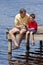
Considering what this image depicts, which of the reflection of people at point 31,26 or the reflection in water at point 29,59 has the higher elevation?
the reflection of people at point 31,26

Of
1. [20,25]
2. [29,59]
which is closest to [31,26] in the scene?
[20,25]

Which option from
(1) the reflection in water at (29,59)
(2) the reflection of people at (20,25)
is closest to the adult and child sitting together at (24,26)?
(2) the reflection of people at (20,25)

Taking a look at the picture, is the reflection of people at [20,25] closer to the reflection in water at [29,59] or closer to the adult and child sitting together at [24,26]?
the adult and child sitting together at [24,26]

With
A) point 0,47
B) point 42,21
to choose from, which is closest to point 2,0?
point 42,21

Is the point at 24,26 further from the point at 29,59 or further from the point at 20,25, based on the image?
the point at 29,59

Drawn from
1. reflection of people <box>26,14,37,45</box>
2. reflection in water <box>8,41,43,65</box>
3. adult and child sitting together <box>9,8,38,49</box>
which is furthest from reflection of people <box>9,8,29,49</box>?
reflection in water <box>8,41,43,65</box>

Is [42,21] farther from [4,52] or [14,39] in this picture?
[14,39]

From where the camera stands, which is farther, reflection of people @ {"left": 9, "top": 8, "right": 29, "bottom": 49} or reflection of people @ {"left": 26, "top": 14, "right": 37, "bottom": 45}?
reflection of people @ {"left": 9, "top": 8, "right": 29, "bottom": 49}

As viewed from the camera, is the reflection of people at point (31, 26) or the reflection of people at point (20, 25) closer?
the reflection of people at point (31, 26)

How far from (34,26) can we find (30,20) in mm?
261

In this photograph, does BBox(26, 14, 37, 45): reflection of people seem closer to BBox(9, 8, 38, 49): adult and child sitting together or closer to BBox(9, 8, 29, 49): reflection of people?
BBox(9, 8, 38, 49): adult and child sitting together

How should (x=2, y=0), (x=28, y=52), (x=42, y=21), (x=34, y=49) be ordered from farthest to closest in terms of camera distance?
(x=2, y=0)
(x=42, y=21)
(x=34, y=49)
(x=28, y=52)

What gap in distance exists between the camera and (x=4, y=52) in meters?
18.8

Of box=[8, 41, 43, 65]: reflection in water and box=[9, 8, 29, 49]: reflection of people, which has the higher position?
box=[9, 8, 29, 49]: reflection of people
